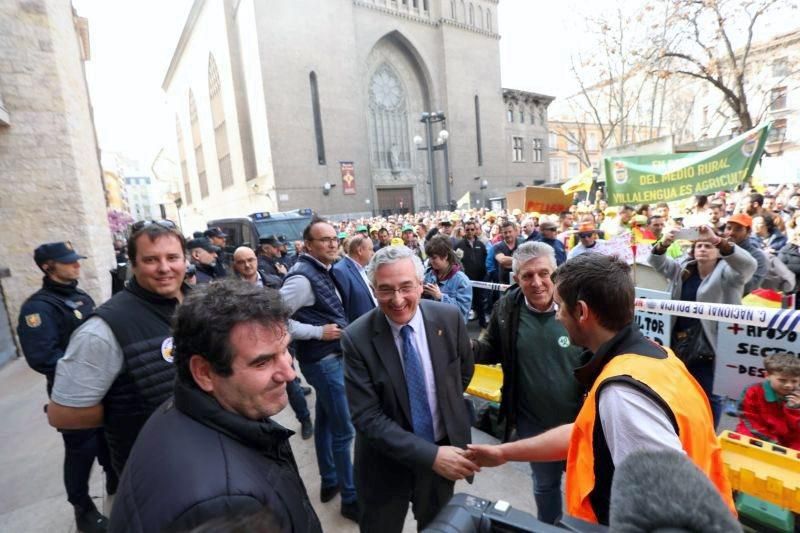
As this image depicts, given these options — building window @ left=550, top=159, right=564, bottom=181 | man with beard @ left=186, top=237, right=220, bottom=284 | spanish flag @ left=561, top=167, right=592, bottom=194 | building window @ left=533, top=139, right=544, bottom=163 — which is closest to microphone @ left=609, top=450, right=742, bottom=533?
man with beard @ left=186, top=237, right=220, bottom=284

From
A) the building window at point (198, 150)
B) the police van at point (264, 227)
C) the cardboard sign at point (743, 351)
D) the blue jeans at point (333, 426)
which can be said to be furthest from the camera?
the building window at point (198, 150)

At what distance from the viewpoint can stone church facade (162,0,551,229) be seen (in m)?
25.3

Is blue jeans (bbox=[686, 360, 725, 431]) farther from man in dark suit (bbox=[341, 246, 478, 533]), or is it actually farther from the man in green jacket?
man in dark suit (bbox=[341, 246, 478, 533])

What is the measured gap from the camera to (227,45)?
2698 cm

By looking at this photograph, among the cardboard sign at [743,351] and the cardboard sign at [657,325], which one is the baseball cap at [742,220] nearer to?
the cardboard sign at [657,325]

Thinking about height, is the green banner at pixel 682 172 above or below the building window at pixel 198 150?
below

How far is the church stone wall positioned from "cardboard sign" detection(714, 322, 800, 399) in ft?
31.9

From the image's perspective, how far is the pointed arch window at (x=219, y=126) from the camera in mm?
31844

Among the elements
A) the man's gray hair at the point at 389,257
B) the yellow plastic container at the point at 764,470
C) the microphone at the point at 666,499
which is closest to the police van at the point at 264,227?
the man's gray hair at the point at 389,257

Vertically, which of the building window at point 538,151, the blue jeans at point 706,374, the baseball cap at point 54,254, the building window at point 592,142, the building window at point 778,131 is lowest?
the blue jeans at point 706,374

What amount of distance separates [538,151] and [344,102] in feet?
74.3

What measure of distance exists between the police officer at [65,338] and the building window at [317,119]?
24.8m

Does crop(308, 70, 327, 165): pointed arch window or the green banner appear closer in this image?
the green banner

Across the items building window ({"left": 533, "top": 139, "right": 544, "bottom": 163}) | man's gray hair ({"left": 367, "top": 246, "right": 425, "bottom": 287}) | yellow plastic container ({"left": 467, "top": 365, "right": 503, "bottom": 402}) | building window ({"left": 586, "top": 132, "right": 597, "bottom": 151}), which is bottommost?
yellow plastic container ({"left": 467, "top": 365, "right": 503, "bottom": 402})
